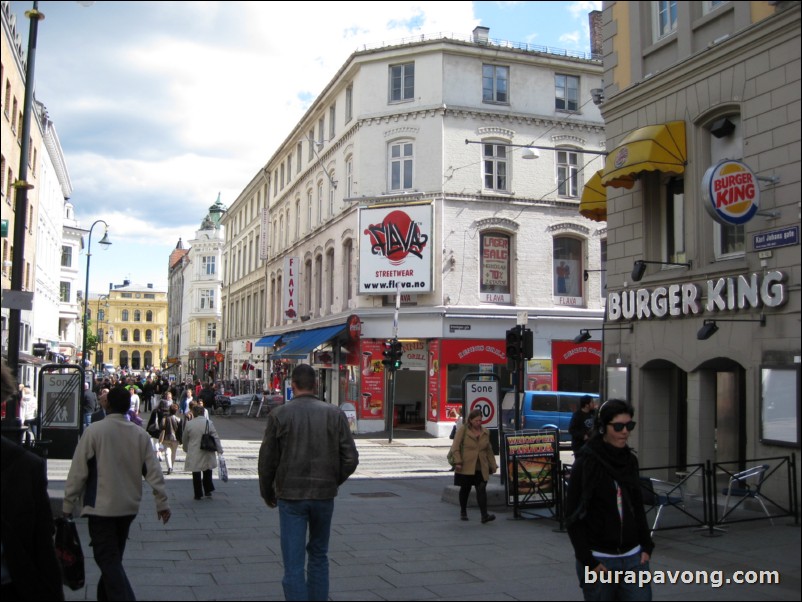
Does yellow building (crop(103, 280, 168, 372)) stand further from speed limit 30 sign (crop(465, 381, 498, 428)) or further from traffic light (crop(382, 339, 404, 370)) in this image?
speed limit 30 sign (crop(465, 381, 498, 428))

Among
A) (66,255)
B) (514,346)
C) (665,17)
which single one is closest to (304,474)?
(665,17)

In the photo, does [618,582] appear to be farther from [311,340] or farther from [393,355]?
[311,340]

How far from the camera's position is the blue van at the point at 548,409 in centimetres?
2473

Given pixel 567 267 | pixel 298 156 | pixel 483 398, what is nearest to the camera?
pixel 483 398

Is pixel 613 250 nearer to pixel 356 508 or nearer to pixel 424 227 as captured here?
pixel 356 508

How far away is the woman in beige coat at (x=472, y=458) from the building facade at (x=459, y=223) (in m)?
17.6

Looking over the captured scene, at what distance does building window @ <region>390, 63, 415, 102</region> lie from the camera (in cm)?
3141

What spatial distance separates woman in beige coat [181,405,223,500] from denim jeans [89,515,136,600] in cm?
→ 690

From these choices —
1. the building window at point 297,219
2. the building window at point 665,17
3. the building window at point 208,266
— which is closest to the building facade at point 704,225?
the building window at point 665,17

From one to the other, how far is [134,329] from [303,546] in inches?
5007

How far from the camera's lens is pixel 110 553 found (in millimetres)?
5941

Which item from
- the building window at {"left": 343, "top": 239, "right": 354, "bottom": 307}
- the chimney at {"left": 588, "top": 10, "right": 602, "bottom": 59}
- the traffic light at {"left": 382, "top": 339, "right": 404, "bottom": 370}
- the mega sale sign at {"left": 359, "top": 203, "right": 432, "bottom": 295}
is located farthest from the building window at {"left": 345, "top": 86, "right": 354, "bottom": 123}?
the traffic light at {"left": 382, "top": 339, "right": 404, "bottom": 370}

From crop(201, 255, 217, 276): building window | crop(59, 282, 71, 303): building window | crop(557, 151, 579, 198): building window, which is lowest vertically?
crop(59, 282, 71, 303): building window

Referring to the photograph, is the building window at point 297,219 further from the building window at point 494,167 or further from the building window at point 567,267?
the building window at point 567,267
